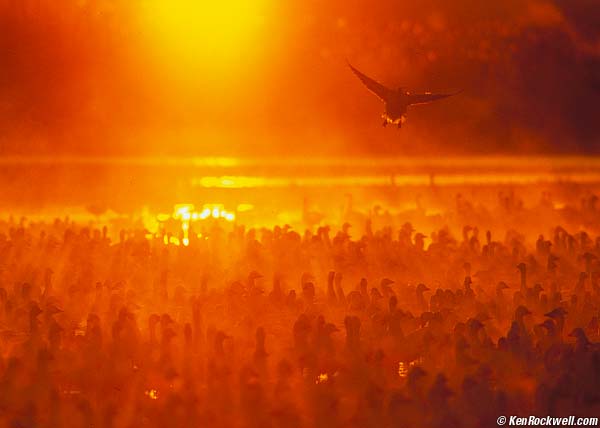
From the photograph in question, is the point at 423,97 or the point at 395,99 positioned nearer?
the point at 423,97

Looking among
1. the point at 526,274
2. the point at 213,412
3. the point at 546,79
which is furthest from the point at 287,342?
the point at 546,79

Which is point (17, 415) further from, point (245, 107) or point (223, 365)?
point (245, 107)

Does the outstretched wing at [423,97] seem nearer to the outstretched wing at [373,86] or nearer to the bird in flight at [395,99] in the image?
the bird in flight at [395,99]

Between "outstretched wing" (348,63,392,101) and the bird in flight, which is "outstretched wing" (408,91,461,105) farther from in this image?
"outstretched wing" (348,63,392,101)

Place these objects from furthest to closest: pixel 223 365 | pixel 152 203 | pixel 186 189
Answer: pixel 186 189, pixel 152 203, pixel 223 365

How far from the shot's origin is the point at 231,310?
7.31 metres

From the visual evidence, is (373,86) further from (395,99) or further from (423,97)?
(423,97)

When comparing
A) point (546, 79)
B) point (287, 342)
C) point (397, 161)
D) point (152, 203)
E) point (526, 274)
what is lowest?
point (287, 342)

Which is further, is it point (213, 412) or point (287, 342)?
point (287, 342)

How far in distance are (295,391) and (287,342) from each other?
856 mm

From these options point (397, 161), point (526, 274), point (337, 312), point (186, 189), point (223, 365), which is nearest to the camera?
point (223, 365)

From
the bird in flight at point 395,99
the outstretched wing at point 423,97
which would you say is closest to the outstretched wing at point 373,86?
the bird in flight at point 395,99

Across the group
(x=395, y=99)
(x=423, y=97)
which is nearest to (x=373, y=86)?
(x=395, y=99)

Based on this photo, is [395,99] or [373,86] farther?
[395,99]
